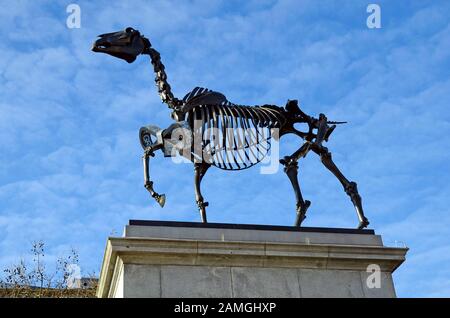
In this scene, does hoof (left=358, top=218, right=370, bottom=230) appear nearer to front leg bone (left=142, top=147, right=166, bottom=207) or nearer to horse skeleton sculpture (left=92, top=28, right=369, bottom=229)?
horse skeleton sculpture (left=92, top=28, right=369, bottom=229)

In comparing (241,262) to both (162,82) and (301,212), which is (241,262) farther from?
(162,82)

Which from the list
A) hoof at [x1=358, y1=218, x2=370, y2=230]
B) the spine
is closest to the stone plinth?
hoof at [x1=358, y1=218, x2=370, y2=230]

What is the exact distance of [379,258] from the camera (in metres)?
13.1

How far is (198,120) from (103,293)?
3.84 m

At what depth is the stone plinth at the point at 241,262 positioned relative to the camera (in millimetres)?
12125

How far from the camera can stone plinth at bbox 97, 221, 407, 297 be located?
12.1m

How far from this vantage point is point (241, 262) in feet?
41.2

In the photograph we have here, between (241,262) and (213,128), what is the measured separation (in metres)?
3.23

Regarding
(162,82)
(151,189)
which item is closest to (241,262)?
(151,189)

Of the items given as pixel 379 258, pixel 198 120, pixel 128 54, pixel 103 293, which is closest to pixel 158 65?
pixel 128 54

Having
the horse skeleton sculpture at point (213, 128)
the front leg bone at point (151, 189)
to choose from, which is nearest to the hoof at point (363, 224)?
the horse skeleton sculpture at point (213, 128)

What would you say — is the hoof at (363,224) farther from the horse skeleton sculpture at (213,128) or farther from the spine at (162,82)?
the spine at (162,82)

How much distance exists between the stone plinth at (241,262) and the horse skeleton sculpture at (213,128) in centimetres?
109
